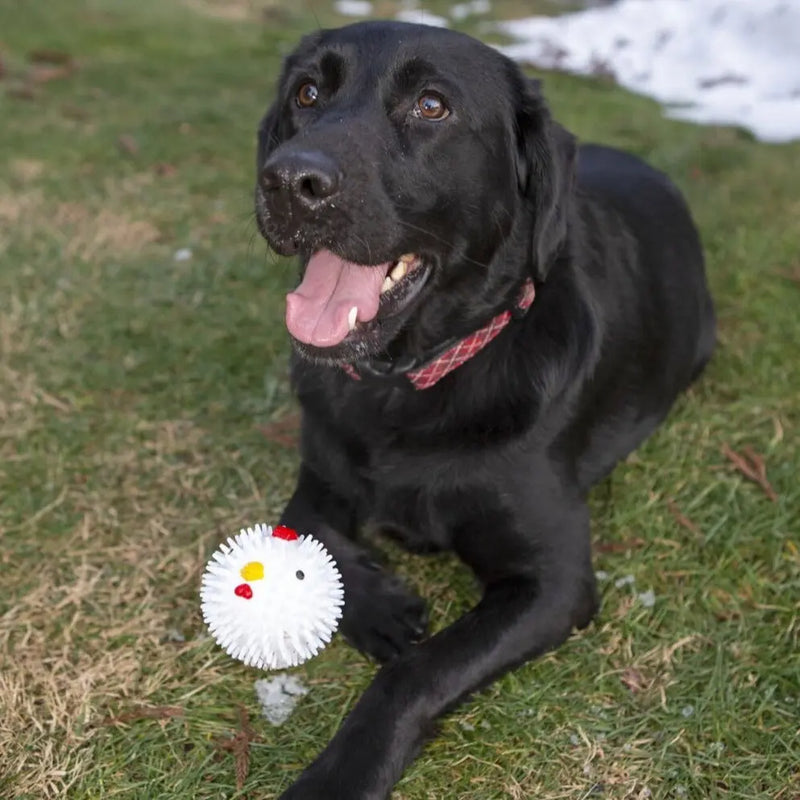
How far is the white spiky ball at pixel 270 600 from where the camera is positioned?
1.99 m

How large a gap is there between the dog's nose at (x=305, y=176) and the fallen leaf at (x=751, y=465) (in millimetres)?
1712

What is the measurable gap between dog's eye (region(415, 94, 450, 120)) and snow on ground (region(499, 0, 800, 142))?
5.39 m

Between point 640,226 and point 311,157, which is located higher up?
point 311,157

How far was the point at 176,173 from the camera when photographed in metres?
5.26

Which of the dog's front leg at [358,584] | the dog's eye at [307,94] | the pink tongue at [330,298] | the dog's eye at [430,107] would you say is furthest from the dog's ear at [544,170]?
the dog's front leg at [358,584]

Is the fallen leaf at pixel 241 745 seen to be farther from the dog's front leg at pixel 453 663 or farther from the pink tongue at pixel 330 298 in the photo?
the pink tongue at pixel 330 298

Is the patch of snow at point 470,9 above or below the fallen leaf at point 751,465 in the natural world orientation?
below

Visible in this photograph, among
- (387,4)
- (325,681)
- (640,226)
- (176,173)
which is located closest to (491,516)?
(325,681)

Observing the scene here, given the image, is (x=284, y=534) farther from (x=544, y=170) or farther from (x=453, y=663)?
(x=544, y=170)

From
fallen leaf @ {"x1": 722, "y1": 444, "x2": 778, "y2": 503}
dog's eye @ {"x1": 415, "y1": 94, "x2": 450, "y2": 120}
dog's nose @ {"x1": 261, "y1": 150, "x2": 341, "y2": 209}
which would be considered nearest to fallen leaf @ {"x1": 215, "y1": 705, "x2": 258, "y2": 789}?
dog's nose @ {"x1": 261, "y1": 150, "x2": 341, "y2": 209}

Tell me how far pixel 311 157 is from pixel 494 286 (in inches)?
25.3

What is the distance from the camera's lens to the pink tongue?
2.20 m

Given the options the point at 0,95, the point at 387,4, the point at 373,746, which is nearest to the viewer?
the point at 373,746

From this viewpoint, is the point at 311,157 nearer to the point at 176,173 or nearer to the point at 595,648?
the point at 595,648
